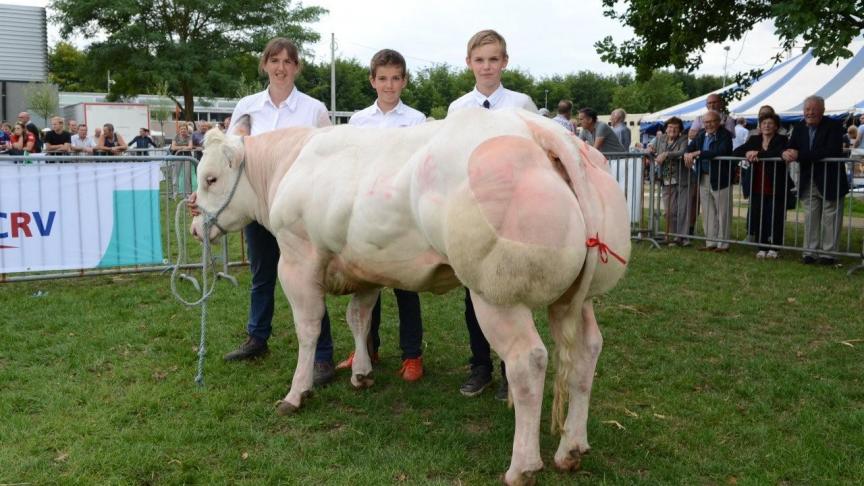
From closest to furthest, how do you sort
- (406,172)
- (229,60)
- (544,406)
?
1. (406,172)
2. (544,406)
3. (229,60)

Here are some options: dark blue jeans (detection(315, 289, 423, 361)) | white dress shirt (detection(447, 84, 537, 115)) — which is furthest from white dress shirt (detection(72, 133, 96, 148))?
white dress shirt (detection(447, 84, 537, 115))

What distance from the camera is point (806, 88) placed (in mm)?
17203

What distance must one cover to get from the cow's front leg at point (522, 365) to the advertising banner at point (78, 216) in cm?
649

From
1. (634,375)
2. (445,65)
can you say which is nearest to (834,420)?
(634,375)

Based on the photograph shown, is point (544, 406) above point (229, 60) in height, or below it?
below

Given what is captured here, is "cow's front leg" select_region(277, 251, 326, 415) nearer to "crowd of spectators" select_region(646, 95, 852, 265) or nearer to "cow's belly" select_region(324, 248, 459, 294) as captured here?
"cow's belly" select_region(324, 248, 459, 294)

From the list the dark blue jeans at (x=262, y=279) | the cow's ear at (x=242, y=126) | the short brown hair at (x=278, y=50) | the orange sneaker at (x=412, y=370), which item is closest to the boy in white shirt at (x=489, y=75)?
the orange sneaker at (x=412, y=370)

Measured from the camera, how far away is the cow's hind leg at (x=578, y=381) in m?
3.51

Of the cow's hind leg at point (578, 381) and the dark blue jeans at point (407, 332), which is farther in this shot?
the dark blue jeans at point (407, 332)

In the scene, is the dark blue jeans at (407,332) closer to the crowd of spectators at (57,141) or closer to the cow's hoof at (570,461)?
the cow's hoof at (570,461)

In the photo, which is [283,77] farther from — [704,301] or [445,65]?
[445,65]

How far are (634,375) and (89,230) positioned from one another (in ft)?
21.0

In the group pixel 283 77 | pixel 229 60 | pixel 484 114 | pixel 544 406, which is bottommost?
pixel 544 406

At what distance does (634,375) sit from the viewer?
5.08 metres
